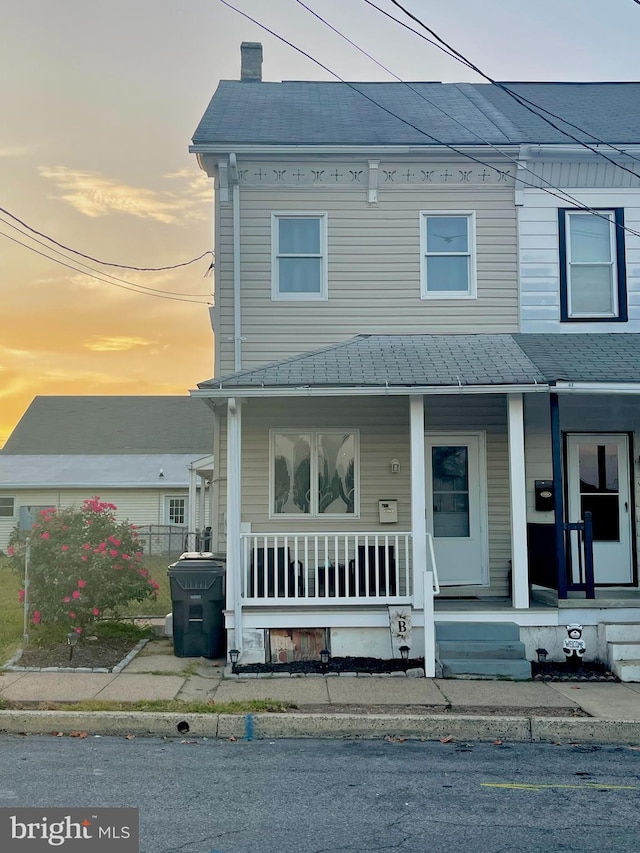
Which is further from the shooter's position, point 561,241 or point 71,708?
point 561,241

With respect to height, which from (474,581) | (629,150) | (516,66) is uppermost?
(516,66)

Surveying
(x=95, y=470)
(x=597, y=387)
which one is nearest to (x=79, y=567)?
(x=597, y=387)

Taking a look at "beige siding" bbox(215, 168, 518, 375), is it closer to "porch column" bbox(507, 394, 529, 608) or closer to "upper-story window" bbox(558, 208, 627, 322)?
"upper-story window" bbox(558, 208, 627, 322)

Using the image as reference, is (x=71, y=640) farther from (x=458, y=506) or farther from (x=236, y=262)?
(x=236, y=262)

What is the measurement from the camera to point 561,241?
38.4 feet

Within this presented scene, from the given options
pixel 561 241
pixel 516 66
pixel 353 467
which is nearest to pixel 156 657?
pixel 353 467

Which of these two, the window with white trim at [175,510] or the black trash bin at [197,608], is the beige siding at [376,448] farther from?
the window with white trim at [175,510]

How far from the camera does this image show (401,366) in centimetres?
996

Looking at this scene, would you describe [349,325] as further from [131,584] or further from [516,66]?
[516,66]

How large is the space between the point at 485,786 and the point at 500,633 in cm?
388

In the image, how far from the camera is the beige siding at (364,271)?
1145 cm

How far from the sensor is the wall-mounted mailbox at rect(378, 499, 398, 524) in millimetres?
10992

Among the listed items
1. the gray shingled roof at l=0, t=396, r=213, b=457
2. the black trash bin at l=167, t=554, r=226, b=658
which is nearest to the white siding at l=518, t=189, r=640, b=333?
the black trash bin at l=167, t=554, r=226, b=658

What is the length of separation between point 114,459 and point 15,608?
1647cm
